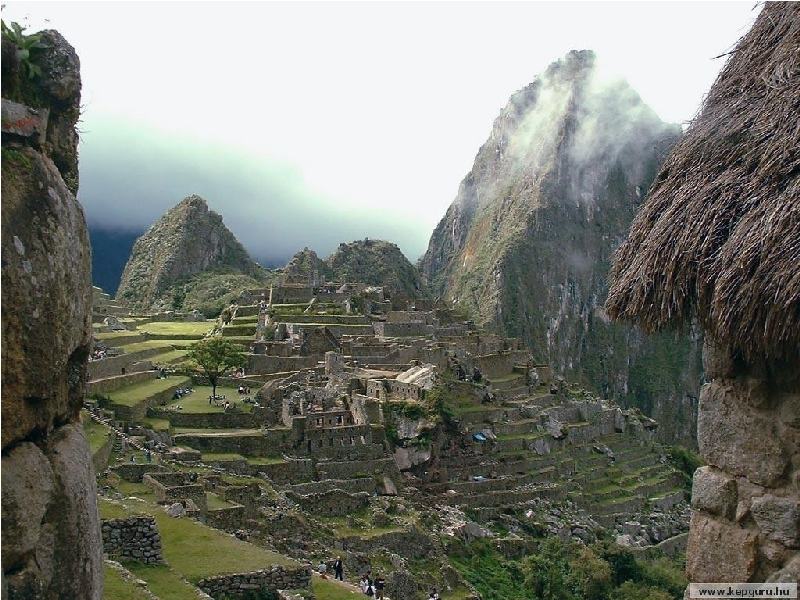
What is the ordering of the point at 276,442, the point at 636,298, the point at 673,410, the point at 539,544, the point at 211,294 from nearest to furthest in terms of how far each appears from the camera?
the point at 636,298 → the point at 276,442 → the point at 539,544 → the point at 211,294 → the point at 673,410

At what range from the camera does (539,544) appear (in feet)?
76.4

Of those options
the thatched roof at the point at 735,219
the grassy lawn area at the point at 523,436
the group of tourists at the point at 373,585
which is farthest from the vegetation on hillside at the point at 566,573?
the thatched roof at the point at 735,219

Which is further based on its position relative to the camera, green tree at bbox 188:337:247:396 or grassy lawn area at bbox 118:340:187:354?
grassy lawn area at bbox 118:340:187:354

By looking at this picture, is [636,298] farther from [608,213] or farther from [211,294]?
[608,213]

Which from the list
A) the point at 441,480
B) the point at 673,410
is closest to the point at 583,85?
the point at 673,410

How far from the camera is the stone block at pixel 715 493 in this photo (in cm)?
368

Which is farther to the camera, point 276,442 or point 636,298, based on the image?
point 276,442

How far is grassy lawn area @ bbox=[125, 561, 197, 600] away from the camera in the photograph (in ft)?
A: 26.2

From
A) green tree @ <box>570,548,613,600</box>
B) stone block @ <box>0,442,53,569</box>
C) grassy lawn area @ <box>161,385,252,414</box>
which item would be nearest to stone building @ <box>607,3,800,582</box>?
stone block @ <box>0,442,53,569</box>

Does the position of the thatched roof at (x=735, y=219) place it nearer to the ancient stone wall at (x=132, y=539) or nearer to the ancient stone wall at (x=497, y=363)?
the ancient stone wall at (x=132, y=539)

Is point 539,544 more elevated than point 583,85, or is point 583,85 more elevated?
point 583,85

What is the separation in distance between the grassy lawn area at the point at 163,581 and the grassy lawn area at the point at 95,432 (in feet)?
17.4

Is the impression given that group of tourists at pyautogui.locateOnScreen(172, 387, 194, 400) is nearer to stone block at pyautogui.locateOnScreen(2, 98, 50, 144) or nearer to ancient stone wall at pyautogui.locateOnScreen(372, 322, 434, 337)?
ancient stone wall at pyautogui.locateOnScreen(372, 322, 434, 337)

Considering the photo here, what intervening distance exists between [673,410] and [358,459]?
112 m
